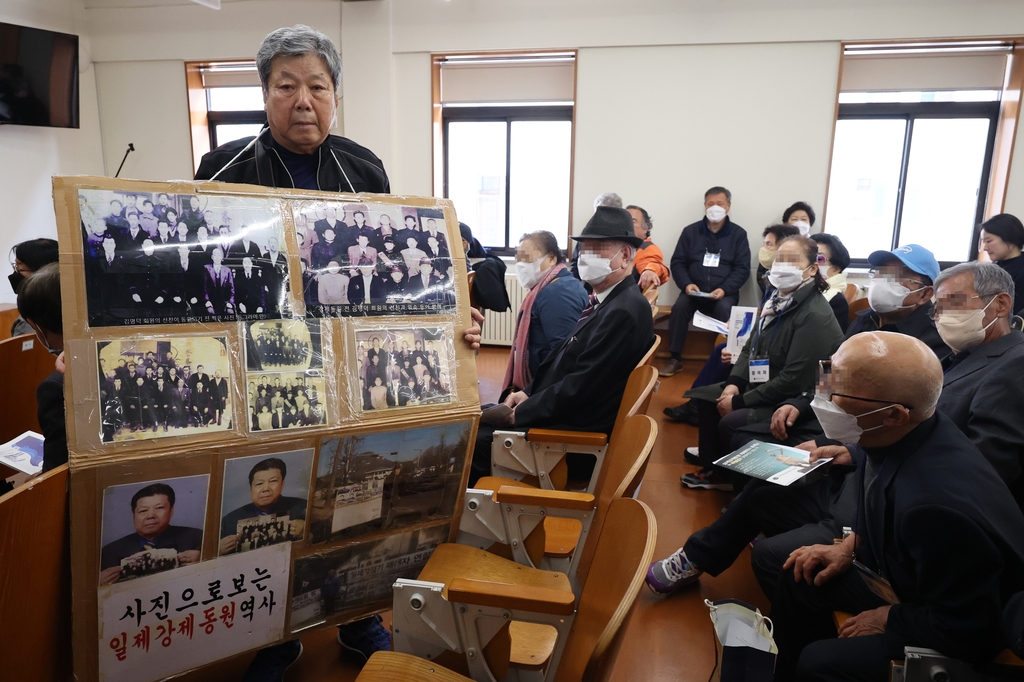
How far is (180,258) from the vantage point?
1.14 metres

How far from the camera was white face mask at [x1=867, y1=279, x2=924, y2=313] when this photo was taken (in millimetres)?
2439

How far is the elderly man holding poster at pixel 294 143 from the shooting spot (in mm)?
1446

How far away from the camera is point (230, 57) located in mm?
6320

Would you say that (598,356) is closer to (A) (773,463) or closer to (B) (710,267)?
(A) (773,463)

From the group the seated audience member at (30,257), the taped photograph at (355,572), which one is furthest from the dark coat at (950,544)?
the seated audience member at (30,257)

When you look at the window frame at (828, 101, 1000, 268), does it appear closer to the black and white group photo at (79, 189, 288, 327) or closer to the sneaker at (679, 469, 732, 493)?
the sneaker at (679, 469, 732, 493)

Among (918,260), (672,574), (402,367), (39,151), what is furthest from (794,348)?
(39,151)

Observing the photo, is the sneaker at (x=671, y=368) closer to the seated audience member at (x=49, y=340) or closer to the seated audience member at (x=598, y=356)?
the seated audience member at (x=598, y=356)

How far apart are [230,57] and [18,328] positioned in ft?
15.0

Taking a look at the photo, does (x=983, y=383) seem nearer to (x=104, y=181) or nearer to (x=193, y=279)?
(x=193, y=279)

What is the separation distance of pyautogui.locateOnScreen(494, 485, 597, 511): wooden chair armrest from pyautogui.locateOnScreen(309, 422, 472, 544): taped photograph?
161 mm

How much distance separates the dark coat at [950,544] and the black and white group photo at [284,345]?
1.27 meters

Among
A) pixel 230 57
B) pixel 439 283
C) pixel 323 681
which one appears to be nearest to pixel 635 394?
pixel 439 283

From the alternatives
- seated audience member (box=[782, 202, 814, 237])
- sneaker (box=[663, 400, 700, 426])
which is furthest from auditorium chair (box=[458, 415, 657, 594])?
seated audience member (box=[782, 202, 814, 237])
